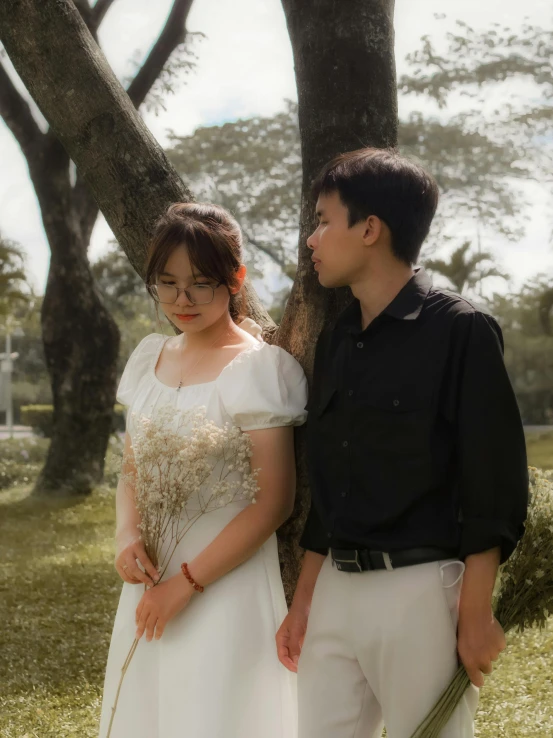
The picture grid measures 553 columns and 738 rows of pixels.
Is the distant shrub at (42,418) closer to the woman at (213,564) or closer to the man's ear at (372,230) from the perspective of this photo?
the woman at (213,564)

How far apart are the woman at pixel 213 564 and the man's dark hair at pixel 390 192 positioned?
1.41 feet

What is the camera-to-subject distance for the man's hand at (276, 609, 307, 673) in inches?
88.4

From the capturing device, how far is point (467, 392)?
6.14 feet

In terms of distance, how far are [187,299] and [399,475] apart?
78 centimetres

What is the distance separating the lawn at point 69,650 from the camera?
4113mm

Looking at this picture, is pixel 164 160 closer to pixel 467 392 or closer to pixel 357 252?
pixel 357 252

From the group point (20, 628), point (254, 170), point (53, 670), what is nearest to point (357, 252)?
point (53, 670)

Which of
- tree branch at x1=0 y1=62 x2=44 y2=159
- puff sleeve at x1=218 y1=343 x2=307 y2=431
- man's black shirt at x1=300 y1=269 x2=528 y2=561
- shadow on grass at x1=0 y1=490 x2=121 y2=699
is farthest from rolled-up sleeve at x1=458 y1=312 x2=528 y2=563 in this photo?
tree branch at x1=0 y1=62 x2=44 y2=159

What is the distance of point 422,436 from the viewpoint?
75.9 inches

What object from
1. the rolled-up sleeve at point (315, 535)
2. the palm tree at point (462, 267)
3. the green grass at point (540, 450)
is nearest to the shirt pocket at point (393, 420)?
the rolled-up sleeve at point (315, 535)

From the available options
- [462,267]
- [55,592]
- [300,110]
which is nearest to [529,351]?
[462,267]

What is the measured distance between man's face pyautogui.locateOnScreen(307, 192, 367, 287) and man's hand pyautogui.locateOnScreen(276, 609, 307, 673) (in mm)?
855

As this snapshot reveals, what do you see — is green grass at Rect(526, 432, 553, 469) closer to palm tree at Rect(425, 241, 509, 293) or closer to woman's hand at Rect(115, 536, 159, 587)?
palm tree at Rect(425, 241, 509, 293)

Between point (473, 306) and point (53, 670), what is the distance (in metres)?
3.86
